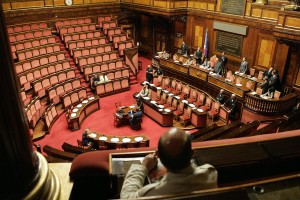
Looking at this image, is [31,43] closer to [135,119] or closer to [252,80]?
[135,119]

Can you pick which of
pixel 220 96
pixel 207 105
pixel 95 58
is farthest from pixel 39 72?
pixel 220 96

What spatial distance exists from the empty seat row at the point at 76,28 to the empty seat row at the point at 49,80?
2.46 m

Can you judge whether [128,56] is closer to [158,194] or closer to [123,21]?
[123,21]

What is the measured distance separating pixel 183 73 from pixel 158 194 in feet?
28.9

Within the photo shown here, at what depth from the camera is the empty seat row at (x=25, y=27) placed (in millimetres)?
10050

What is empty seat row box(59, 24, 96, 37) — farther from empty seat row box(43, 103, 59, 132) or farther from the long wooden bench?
the long wooden bench

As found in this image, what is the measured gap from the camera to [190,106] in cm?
802

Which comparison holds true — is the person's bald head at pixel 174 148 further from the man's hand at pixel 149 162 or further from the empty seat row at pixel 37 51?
the empty seat row at pixel 37 51

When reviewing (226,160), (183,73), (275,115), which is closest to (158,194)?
(226,160)

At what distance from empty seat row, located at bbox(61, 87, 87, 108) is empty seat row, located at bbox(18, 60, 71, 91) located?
1083mm

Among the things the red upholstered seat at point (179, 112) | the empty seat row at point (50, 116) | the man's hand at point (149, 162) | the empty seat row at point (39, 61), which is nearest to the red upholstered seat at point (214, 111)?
the red upholstered seat at point (179, 112)

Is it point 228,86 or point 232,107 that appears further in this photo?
point 228,86

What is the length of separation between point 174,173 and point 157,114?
6.62 m

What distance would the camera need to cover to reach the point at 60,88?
849cm
